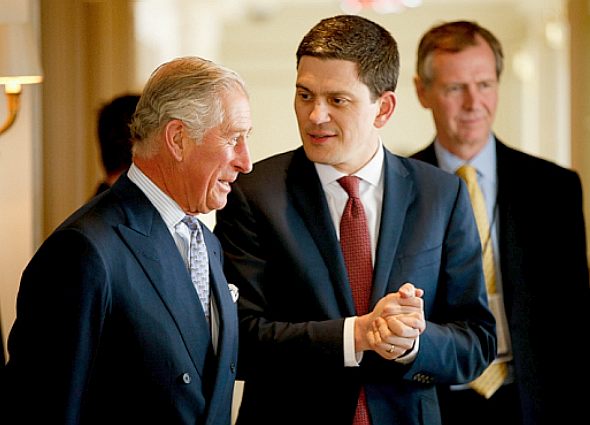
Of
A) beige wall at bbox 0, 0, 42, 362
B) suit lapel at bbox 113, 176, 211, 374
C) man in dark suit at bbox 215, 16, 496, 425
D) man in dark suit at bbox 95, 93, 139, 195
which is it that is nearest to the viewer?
suit lapel at bbox 113, 176, 211, 374

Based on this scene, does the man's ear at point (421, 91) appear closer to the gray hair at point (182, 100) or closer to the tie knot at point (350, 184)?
the tie knot at point (350, 184)

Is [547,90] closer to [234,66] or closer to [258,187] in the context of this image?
[234,66]

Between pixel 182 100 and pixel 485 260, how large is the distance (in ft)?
4.05

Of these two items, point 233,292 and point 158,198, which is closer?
point 158,198

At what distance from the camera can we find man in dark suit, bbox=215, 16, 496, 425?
2541mm

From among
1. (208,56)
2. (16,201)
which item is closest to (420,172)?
(16,201)

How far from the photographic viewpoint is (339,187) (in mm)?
2662

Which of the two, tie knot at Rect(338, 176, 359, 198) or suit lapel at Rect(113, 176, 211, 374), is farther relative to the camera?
tie knot at Rect(338, 176, 359, 198)

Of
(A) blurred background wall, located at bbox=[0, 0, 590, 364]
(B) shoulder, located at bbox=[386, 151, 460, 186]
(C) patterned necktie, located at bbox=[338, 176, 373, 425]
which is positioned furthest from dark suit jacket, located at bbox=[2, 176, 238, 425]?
(A) blurred background wall, located at bbox=[0, 0, 590, 364]

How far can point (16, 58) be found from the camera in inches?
126

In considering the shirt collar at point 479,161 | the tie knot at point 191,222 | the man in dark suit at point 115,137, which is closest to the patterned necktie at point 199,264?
the tie knot at point 191,222

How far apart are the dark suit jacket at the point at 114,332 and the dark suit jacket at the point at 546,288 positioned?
1061mm

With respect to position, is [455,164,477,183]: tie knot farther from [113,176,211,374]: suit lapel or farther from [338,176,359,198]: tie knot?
[113,176,211,374]: suit lapel

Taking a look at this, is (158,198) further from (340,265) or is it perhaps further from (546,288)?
(546,288)
